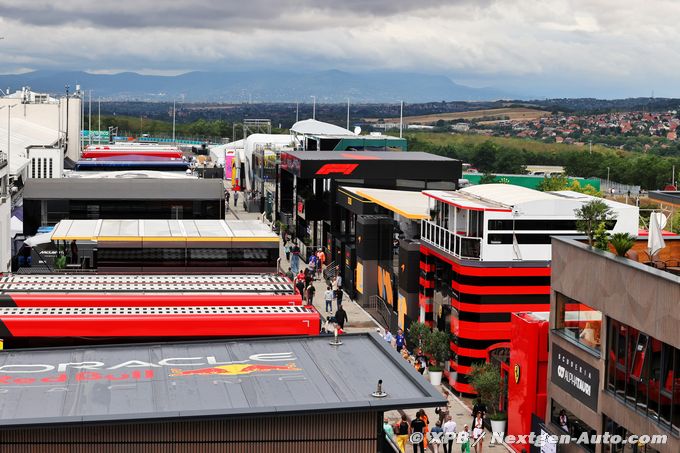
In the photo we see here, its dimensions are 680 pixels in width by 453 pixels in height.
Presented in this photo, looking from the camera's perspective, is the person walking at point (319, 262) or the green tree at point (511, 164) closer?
the person walking at point (319, 262)

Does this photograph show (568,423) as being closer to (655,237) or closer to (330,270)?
(655,237)

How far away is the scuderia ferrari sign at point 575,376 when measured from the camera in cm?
2480

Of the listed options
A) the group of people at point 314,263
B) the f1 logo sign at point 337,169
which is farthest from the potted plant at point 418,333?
the f1 logo sign at point 337,169

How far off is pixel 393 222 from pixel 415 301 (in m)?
7.45

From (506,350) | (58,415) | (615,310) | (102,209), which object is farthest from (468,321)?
(102,209)

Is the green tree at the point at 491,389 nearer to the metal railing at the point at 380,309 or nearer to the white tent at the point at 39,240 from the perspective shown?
the metal railing at the point at 380,309

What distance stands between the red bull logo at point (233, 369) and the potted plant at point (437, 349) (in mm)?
16232

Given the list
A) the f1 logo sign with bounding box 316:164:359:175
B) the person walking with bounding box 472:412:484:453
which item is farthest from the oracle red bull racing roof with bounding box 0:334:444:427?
the f1 logo sign with bounding box 316:164:359:175

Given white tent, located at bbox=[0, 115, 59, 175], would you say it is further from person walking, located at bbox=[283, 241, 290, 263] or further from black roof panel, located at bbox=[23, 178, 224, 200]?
person walking, located at bbox=[283, 241, 290, 263]

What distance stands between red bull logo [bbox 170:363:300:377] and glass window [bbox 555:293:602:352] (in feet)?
24.8

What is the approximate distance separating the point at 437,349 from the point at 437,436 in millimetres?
8936

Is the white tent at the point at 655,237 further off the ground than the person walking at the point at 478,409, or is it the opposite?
the white tent at the point at 655,237

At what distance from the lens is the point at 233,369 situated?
20.3m

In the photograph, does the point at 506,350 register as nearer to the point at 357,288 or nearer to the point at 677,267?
the point at 677,267
